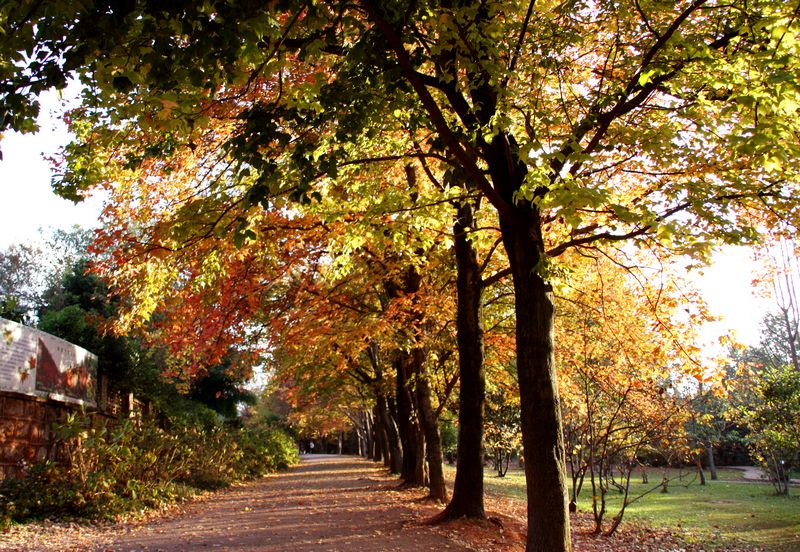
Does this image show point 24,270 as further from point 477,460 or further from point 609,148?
point 609,148

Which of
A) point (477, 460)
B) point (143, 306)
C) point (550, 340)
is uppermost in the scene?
point (143, 306)

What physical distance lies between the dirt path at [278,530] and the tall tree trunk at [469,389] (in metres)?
0.76

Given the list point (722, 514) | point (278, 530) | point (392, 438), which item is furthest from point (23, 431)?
point (722, 514)

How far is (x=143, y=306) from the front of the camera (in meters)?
9.48

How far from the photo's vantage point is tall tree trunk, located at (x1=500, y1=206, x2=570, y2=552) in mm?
5867

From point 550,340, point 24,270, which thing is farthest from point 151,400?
point 24,270

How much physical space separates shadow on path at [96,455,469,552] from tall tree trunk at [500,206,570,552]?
96.5 inches

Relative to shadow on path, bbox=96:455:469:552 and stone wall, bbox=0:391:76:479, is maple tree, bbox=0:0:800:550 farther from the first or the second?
stone wall, bbox=0:391:76:479

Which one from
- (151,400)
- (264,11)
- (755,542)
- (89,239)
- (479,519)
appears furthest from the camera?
(89,239)

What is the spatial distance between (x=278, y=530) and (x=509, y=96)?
25.8 feet

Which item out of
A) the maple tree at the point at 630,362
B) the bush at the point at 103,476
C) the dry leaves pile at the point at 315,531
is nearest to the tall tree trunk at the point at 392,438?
the bush at the point at 103,476

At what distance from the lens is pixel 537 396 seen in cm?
610

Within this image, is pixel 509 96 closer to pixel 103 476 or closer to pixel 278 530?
pixel 278 530

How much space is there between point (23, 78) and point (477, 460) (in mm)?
8038
